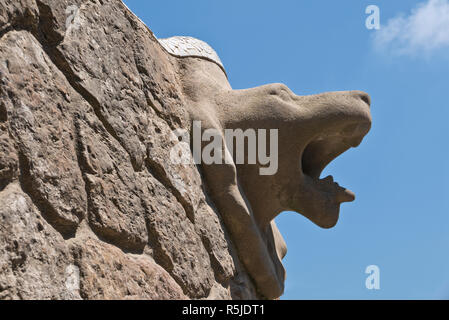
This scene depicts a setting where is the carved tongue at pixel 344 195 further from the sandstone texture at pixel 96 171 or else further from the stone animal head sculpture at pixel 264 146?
the sandstone texture at pixel 96 171

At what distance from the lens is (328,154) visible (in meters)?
2.83

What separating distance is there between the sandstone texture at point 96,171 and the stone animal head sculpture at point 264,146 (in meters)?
0.07

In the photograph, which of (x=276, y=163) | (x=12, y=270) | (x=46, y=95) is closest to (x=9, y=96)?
(x=46, y=95)

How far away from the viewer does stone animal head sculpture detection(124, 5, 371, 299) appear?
2521mm

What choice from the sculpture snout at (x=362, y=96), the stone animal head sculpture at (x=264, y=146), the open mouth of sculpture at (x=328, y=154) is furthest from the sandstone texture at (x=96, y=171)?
the sculpture snout at (x=362, y=96)

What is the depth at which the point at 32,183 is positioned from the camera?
1647 millimetres

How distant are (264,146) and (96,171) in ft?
2.79

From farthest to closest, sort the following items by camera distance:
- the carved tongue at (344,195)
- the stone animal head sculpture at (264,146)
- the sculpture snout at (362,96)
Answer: the carved tongue at (344,195) < the sculpture snout at (362,96) < the stone animal head sculpture at (264,146)

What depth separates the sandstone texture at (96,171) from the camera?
1.62 metres

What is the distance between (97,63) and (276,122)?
77 centimetres

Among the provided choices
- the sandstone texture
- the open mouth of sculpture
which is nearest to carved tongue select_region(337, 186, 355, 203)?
the open mouth of sculpture
